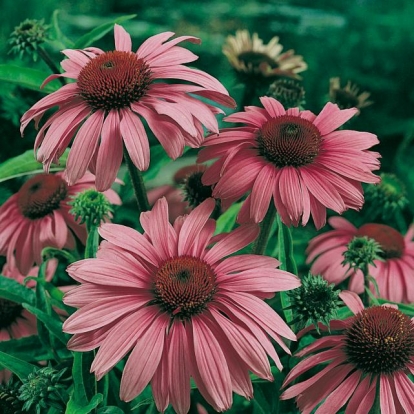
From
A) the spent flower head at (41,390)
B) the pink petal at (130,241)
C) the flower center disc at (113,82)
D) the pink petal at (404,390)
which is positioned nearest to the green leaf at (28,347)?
the spent flower head at (41,390)

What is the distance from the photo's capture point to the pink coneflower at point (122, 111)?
73 cm

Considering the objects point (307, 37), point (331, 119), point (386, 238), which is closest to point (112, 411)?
point (331, 119)

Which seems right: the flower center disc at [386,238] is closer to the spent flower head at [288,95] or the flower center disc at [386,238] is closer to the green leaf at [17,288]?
the spent flower head at [288,95]

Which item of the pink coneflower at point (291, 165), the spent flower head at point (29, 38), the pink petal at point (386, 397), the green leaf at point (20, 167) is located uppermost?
the spent flower head at point (29, 38)

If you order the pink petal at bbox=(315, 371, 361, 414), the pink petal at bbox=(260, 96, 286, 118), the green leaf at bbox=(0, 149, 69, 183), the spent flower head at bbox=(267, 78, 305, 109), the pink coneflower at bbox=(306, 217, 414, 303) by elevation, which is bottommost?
the pink coneflower at bbox=(306, 217, 414, 303)

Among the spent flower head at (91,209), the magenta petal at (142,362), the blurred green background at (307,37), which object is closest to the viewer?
the magenta petal at (142,362)

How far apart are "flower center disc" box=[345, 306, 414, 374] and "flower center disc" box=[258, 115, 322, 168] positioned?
0.21 meters

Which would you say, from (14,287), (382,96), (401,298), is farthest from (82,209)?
(382,96)

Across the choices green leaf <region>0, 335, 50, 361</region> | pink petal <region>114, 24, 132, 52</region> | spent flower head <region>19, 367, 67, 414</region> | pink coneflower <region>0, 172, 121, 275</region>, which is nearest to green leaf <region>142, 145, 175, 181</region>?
pink coneflower <region>0, 172, 121, 275</region>

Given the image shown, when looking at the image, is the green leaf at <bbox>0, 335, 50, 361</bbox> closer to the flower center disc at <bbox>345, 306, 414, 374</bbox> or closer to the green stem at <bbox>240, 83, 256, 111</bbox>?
the flower center disc at <bbox>345, 306, 414, 374</bbox>

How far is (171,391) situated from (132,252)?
18 cm

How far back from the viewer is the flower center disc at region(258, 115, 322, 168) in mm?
798

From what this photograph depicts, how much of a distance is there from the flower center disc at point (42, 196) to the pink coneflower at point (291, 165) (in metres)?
0.31

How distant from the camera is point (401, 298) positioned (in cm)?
103
